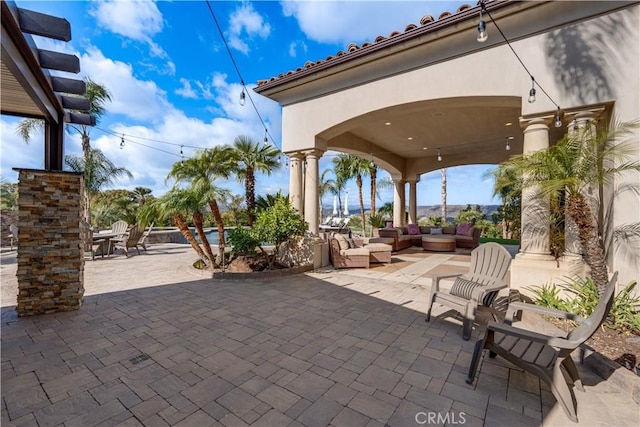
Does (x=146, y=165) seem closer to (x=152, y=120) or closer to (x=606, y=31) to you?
(x=152, y=120)

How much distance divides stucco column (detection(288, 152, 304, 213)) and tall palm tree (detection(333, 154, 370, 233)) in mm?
9124

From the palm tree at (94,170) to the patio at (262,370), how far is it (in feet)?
38.2

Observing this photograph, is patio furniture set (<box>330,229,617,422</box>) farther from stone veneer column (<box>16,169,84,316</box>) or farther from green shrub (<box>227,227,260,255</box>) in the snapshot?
stone veneer column (<box>16,169,84,316</box>)

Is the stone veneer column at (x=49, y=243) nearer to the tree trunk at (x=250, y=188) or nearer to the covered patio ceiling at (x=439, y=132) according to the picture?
the tree trunk at (x=250, y=188)

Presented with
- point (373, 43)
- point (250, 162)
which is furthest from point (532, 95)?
point (250, 162)

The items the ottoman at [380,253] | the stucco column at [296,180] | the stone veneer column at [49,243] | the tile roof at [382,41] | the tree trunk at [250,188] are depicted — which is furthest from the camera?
the tree trunk at [250,188]

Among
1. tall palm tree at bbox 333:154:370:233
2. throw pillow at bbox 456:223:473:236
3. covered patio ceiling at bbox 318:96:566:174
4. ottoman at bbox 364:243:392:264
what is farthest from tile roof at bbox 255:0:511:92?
tall palm tree at bbox 333:154:370:233

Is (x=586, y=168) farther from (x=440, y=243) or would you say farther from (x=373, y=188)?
(x=373, y=188)

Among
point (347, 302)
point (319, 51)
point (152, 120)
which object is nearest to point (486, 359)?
point (347, 302)

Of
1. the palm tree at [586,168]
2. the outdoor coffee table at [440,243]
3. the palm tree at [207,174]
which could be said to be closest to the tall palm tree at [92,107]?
the palm tree at [207,174]

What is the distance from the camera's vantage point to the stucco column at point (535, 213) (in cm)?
476

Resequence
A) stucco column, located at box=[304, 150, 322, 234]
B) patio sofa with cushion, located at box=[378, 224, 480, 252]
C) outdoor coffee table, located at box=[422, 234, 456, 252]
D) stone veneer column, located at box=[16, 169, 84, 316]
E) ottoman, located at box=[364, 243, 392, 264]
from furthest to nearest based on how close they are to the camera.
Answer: patio sofa with cushion, located at box=[378, 224, 480, 252]
outdoor coffee table, located at box=[422, 234, 456, 252]
ottoman, located at box=[364, 243, 392, 264]
stucco column, located at box=[304, 150, 322, 234]
stone veneer column, located at box=[16, 169, 84, 316]

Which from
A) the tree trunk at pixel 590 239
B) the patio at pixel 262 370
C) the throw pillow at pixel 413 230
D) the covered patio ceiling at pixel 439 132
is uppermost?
the covered patio ceiling at pixel 439 132

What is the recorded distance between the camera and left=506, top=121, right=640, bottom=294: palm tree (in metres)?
3.58
